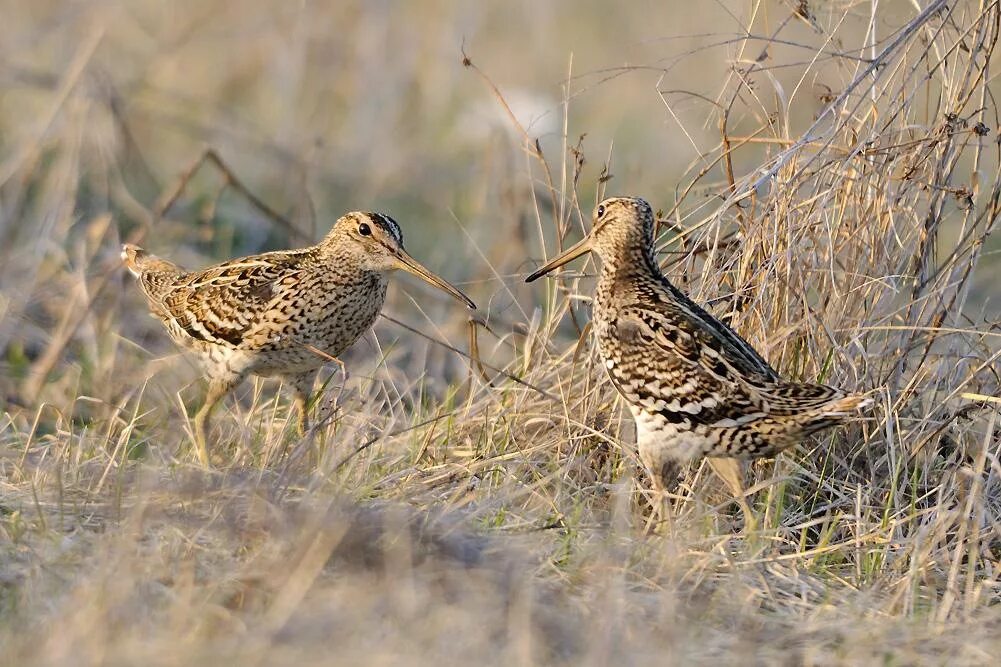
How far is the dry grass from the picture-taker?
3801 mm

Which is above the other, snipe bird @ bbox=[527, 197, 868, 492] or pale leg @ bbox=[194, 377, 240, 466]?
snipe bird @ bbox=[527, 197, 868, 492]

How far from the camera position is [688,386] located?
500 cm

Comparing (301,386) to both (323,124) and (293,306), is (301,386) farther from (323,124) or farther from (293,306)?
(323,124)

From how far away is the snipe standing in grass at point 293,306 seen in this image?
5.88 m

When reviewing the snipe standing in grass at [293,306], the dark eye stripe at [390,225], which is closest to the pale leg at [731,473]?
the snipe standing in grass at [293,306]

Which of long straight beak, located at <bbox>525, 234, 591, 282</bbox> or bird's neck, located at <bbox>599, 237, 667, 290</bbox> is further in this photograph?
long straight beak, located at <bbox>525, 234, 591, 282</bbox>

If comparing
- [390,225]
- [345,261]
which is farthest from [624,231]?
[345,261]

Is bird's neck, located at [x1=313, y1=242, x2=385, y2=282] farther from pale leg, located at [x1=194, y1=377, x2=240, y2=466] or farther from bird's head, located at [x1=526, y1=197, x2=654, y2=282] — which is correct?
bird's head, located at [x1=526, y1=197, x2=654, y2=282]

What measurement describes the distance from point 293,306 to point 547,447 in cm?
118

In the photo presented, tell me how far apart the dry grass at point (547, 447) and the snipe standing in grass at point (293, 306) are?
0.72 ft

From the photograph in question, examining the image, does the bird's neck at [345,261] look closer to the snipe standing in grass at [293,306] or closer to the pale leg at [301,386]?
the snipe standing in grass at [293,306]

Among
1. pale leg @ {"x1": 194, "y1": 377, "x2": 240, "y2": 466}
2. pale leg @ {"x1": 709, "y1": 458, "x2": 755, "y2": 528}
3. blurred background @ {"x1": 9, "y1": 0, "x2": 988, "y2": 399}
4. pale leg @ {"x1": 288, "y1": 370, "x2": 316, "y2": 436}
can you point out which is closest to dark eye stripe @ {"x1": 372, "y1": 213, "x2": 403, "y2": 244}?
pale leg @ {"x1": 288, "y1": 370, "x2": 316, "y2": 436}

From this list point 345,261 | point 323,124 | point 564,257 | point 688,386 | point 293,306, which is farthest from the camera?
point 323,124

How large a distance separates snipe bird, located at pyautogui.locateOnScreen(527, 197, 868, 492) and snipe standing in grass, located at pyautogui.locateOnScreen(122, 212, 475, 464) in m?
0.73
